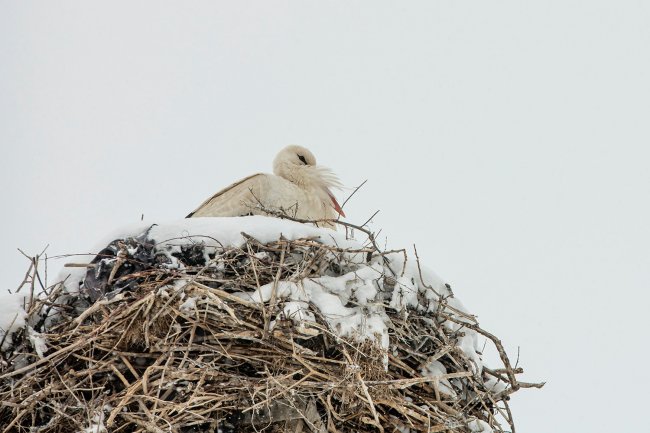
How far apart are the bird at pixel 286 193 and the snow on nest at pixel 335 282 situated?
2.75 ft

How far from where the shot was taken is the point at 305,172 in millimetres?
5250

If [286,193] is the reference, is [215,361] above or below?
below

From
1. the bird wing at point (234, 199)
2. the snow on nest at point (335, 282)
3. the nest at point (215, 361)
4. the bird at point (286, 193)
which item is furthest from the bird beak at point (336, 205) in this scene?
the nest at point (215, 361)

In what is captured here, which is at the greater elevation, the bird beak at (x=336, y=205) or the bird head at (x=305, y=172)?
the bird head at (x=305, y=172)

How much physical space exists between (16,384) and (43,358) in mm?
154

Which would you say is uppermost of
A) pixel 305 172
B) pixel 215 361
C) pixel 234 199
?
pixel 305 172

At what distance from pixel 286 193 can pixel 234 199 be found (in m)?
0.34

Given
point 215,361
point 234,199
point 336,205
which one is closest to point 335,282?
point 215,361

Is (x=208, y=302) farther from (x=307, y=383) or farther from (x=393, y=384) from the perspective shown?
(x=393, y=384)

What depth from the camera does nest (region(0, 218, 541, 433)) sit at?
2.99 metres

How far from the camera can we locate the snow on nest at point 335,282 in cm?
317

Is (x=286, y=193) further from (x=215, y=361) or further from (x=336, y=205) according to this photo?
(x=215, y=361)

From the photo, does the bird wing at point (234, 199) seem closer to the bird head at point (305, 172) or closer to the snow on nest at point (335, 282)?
the bird head at point (305, 172)

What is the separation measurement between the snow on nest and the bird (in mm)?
838
